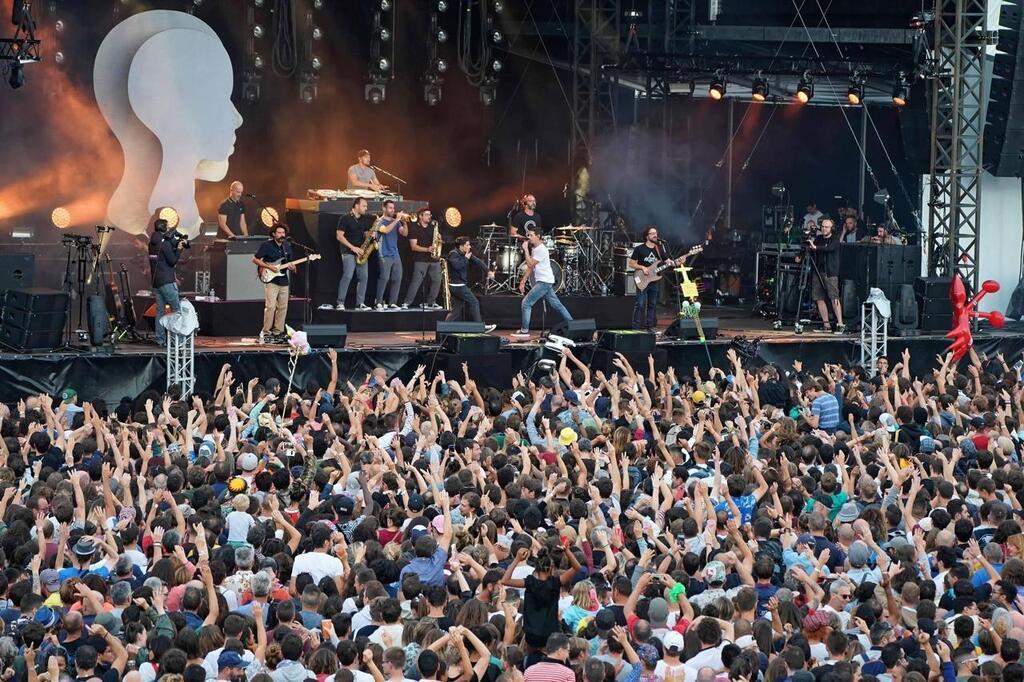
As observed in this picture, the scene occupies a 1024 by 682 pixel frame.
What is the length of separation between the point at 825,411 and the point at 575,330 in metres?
5.23

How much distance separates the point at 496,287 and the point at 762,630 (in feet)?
45.0

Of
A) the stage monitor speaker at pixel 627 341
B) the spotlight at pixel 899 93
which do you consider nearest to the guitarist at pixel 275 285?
the stage monitor speaker at pixel 627 341

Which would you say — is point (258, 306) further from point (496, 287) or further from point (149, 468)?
point (149, 468)

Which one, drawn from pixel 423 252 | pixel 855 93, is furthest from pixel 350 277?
pixel 855 93

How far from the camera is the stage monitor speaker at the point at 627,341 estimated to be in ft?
56.9

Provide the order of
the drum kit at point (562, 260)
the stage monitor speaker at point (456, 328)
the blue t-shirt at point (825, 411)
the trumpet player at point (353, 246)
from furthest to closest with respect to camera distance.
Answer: the drum kit at point (562, 260)
the trumpet player at point (353, 246)
the stage monitor speaker at point (456, 328)
the blue t-shirt at point (825, 411)

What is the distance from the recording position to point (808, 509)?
962 centimetres

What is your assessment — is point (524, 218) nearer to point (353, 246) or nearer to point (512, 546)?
point (353, 246)

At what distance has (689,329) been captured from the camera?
18.3 metres

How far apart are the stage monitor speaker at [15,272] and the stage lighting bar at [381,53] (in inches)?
309

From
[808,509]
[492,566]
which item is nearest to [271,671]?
[492,566]

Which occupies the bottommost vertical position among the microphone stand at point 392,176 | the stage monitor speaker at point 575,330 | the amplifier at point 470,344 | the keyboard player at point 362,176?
the amplifier at point 470,344

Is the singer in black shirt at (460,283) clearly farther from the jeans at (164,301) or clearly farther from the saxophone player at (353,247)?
the jeans at (164,301)

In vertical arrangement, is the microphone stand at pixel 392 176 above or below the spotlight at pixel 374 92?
below
